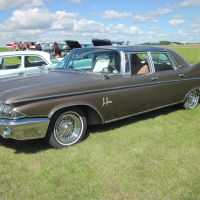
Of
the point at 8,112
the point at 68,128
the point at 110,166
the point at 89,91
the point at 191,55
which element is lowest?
the point at 110,166

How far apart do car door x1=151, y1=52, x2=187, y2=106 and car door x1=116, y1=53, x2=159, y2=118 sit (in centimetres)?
17

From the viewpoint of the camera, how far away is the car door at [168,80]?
5496 millimetres

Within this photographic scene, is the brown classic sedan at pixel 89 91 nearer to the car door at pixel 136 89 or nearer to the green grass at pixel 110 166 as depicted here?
the car door at pixel 136 89

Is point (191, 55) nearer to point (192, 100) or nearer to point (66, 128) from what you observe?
point (192, 100)

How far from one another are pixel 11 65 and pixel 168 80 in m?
5.15

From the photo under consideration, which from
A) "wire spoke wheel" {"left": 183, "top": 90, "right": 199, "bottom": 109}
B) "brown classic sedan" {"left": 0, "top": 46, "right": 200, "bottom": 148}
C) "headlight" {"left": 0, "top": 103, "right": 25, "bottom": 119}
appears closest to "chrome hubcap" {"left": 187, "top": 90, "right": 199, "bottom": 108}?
"wire spoke wheel" {"left": 183, "top": 90, "right": 199, "bottom": 109}

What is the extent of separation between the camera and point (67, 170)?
3.51 meters

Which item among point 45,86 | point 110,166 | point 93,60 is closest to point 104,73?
point 93,60

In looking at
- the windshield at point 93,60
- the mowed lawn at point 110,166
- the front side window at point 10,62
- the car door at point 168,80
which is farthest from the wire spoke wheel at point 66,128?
the front side window at point 10,62

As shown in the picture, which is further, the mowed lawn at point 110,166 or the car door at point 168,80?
the car door at point 168,80

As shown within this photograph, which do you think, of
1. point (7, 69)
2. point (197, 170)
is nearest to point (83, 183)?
point (197, 170)

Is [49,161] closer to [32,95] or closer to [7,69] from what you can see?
[32,95]

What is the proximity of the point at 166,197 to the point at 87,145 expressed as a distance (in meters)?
1.69

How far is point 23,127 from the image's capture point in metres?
3.67
